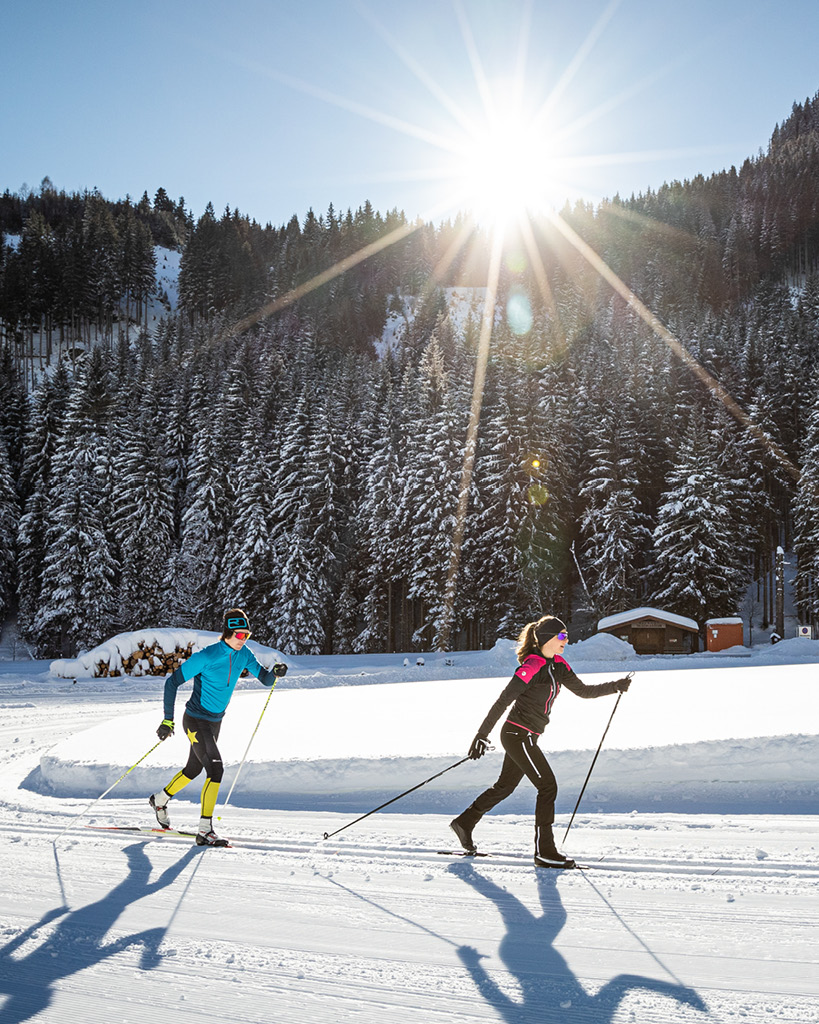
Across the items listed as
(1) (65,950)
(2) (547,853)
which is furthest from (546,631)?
(1) (65,950)

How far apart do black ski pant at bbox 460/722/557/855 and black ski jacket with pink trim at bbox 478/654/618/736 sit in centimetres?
10

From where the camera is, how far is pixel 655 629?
113 feet

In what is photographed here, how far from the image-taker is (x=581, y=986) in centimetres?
370

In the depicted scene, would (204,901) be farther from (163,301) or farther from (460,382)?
(163,301)

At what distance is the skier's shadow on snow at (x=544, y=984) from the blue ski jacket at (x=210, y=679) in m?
3.38

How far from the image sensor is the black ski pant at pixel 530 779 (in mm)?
5668

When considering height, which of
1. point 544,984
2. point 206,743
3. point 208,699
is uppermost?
point 208,699

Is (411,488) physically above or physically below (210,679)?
above

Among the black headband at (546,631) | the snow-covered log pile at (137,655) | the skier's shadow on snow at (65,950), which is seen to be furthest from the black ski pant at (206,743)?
the snow-covered log pile at (137,655)

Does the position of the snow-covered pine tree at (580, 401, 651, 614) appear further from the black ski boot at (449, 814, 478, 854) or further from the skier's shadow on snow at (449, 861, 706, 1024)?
the skier's shadow on snow at (449, 861, 706, 1024)

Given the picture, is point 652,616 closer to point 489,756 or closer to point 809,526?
point 809,526

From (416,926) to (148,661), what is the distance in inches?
958

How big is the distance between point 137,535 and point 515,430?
2215 centimetres

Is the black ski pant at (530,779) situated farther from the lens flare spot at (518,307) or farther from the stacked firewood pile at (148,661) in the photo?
the lens flare spot at (518,307)
